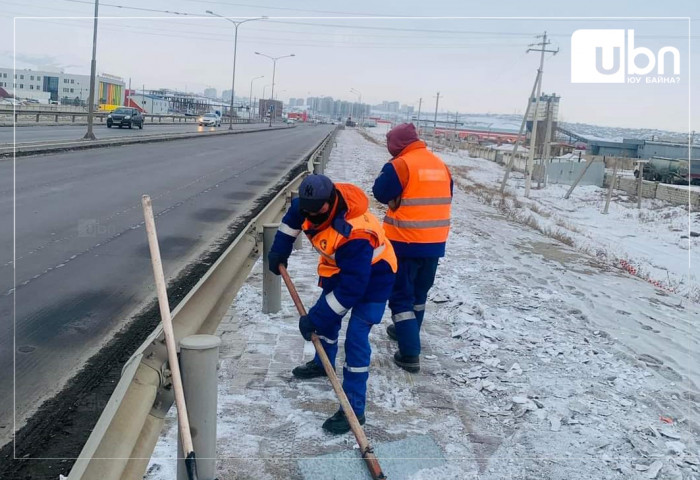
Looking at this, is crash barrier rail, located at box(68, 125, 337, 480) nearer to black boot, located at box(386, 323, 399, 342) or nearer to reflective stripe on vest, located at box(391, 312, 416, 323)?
reflective stripe on vest, located at box(391, 312, 416, 323)

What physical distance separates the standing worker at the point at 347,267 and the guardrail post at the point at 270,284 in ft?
4.24

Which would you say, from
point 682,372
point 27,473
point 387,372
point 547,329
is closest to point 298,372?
point 387,372

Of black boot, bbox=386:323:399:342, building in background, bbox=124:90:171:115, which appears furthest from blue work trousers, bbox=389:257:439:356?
building in background, bbox=124:90:171:115

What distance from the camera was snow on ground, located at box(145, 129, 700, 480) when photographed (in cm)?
354

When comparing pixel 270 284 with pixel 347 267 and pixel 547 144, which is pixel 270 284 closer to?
pixel 347 267

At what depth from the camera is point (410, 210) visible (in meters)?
4.80

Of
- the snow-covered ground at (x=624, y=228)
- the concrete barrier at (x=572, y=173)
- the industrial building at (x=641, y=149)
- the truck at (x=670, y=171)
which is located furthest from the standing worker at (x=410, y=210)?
the industrial building at (x=641, y=149)

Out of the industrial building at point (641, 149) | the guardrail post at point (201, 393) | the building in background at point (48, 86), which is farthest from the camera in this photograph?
the building in background at point (48, 86)

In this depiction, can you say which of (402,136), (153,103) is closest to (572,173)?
(402,136)

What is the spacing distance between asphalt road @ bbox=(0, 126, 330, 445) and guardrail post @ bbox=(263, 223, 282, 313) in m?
1.22

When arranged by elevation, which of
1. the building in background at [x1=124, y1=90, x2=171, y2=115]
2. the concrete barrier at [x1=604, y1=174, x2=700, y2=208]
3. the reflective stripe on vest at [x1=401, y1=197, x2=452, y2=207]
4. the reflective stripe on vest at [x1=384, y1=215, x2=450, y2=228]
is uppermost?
the building in background at [x1=124, y1=90, x2=171, y2=115]

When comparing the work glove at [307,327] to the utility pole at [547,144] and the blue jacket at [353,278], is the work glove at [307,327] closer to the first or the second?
the blue jacket at [353,278]

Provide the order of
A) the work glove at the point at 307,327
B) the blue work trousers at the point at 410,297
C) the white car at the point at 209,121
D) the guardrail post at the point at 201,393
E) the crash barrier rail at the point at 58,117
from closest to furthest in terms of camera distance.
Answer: the guardrail post at the point at 201,393 → the work glove at the point at 307,327 → the blue work trousers at the point at 410,297 → the crash barrier rail at the point at 58,117 → the white car at the point at 209,121

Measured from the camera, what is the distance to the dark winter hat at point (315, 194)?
3.62 m
